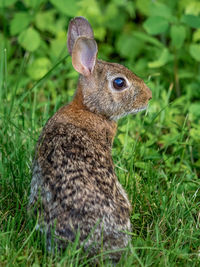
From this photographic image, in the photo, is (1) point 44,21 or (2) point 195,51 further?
(1) point 44,21

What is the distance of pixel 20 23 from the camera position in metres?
5.92

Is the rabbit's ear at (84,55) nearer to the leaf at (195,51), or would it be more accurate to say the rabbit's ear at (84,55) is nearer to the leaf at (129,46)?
the leaf at (195,51)

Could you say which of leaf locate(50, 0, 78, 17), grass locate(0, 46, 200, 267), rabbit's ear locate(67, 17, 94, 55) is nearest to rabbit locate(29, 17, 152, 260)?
grass locate(0, 46, 200, 267)

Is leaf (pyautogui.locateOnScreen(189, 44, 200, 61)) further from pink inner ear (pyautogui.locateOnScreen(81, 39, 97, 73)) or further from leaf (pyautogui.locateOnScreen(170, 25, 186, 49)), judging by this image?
pink inner ear (pyautogui.locateOnScreen(81, 39, 97, 73))

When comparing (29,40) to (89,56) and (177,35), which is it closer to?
(177,35)

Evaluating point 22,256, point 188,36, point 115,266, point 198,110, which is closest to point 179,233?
point 115,266

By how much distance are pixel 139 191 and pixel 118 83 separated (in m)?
0.90

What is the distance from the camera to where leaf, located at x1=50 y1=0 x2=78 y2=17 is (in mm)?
5676

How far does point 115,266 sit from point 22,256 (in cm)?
62

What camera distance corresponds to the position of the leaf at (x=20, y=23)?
587 cm

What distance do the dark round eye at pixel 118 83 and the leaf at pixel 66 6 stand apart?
1.75 m

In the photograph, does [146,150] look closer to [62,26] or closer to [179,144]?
[179,144]

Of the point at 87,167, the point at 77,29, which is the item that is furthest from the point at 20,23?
the point at 87,167

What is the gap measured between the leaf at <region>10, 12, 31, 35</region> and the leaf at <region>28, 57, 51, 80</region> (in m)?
0.42
